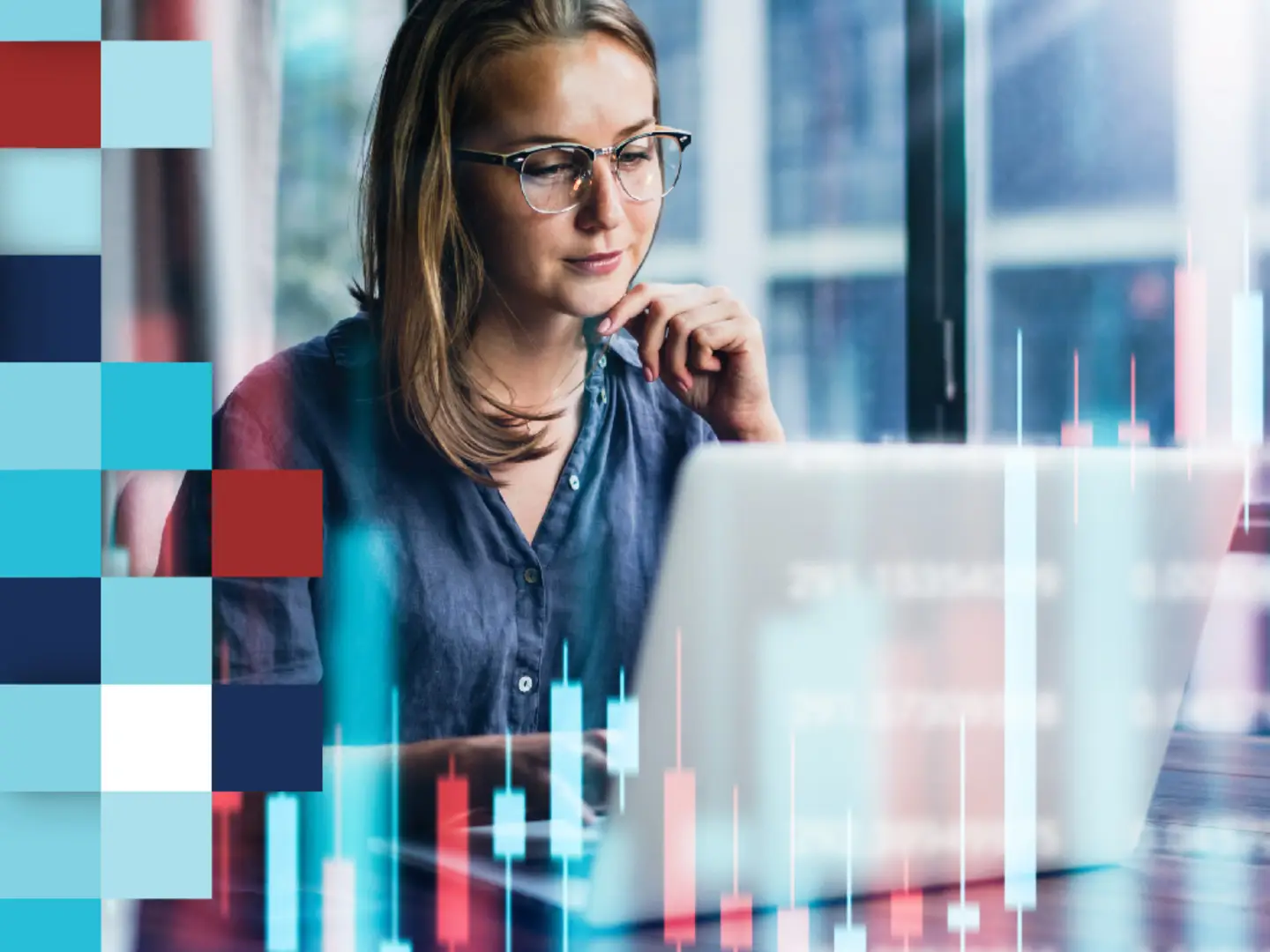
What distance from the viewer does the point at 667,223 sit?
1565 millimetres

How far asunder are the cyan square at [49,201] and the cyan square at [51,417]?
0.28 ft

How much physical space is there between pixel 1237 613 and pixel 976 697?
1029mm

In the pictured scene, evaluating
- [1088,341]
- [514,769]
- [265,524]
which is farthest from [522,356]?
[1088,341]

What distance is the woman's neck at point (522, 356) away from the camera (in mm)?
1190

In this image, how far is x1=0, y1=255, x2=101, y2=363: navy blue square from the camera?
33.2 inches

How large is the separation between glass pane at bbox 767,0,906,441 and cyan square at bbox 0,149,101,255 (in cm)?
93

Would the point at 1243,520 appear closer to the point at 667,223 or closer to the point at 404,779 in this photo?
the point at 404,779

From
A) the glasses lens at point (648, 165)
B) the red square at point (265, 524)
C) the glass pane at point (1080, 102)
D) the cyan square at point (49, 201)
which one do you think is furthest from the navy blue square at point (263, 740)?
the glass pane at point (1080, 102)

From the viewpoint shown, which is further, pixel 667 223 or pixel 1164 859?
pixel 667 223

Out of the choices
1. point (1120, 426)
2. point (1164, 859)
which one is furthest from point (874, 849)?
point (1120, 426)

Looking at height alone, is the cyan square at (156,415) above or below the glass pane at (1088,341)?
below

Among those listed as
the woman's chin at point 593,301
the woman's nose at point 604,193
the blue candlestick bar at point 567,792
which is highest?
the woman's nose at point 604,193

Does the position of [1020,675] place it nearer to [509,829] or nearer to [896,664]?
[896,664]

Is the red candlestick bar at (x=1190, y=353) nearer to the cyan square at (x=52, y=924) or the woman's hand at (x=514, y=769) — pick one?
the woman's hand at (x=514, y=769)
